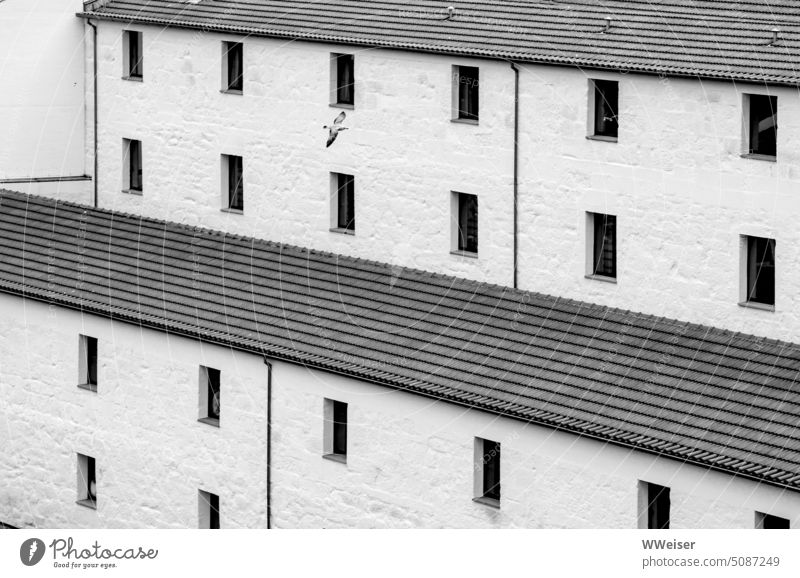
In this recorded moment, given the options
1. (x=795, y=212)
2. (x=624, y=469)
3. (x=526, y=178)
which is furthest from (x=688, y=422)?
(x=526, y=178)

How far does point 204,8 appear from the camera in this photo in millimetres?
53625

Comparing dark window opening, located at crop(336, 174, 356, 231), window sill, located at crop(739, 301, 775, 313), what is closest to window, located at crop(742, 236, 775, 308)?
window sill, located at crop(739, 301, 775, 313)

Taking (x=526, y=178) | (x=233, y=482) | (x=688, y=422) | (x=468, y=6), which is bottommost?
(x=233, y=482)

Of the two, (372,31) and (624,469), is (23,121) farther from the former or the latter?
(624,469)

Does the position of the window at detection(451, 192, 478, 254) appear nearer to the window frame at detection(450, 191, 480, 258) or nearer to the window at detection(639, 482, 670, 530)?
the window frame at detection(450, 191, 480, 258)

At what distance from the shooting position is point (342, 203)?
168ft

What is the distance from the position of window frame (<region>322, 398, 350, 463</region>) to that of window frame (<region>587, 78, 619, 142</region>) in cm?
708

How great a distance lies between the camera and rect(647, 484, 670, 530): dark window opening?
40.8 metres

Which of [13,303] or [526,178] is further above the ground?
[526,178]

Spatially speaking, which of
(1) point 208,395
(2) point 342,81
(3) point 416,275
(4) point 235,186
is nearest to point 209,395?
(1) point 208,395

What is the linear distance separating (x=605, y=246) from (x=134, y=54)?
1458cm

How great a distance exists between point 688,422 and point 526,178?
318 inches

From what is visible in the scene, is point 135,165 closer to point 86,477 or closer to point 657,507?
point 86,477

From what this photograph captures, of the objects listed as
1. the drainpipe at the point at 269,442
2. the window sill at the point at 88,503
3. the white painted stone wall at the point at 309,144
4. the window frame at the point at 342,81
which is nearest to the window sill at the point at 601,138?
the white painted stone wall at the point at 309,144
